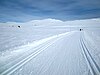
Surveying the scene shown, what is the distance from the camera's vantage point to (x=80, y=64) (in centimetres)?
474

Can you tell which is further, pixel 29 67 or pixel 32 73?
pixel 29 67

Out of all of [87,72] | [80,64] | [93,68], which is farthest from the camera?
[80,64]

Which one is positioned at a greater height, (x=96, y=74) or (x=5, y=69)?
(x=5, y=69)

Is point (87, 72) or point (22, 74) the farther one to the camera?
point (87, 72)

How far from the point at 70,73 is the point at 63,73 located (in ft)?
0.98

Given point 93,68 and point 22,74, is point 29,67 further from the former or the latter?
point 93,68

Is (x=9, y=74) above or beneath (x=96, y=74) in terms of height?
above

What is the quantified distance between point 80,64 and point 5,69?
3551mm

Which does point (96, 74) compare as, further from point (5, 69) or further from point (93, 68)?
point (5, 69)

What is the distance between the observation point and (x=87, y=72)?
12.9 feet

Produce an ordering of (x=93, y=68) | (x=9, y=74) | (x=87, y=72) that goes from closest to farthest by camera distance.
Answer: (x=9, y=74) < (x=87, y=72) < (x=93, y=68)

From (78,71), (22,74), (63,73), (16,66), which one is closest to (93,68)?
(78,71)

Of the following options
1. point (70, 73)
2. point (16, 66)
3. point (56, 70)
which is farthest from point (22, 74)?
point (70, 73)

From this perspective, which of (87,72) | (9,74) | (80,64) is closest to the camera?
(9,74)
